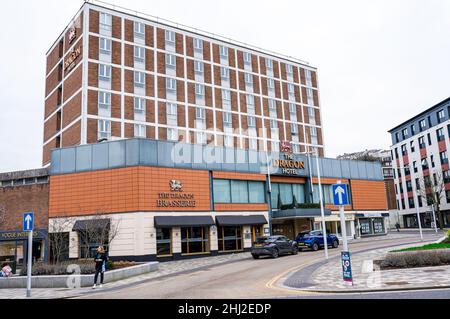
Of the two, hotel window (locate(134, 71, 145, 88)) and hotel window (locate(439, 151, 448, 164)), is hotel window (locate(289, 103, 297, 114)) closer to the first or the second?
hotel window (locate(134, 71, 145, 88))

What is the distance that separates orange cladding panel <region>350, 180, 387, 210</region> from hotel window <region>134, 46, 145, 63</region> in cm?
2850

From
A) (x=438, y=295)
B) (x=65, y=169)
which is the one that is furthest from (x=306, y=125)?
(x=438, y=295)

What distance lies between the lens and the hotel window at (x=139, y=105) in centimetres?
4378

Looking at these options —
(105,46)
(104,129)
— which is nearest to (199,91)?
(105,46)

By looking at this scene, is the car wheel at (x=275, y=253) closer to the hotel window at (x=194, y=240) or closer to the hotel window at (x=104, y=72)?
the hotel window at (x=194, y=240)

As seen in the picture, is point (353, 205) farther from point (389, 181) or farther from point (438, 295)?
point (389, 181)

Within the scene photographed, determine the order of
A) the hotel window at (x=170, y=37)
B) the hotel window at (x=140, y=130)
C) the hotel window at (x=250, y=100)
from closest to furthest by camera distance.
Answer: the hotel window at (x=140, y=130)
the hotel window at (x=170, y=37)
the hotel window at (x=250, y=100)

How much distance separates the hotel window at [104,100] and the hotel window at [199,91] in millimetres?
11570

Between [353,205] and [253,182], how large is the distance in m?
15.1

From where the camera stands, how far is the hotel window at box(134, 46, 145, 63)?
147ft

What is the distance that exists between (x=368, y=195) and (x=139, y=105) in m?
29.4

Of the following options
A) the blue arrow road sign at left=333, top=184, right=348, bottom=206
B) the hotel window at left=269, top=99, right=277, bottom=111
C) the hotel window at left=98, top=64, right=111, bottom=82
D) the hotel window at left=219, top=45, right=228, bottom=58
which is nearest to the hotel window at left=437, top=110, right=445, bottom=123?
the hotel window at left=269, top=99, right=277, bottom=111

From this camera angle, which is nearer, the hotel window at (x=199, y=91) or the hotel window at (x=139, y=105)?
the hotel window at (x=139, y=105)

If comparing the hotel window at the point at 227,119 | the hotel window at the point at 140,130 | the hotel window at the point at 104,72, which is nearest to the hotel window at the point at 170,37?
the hotel window at the point at 104,72
